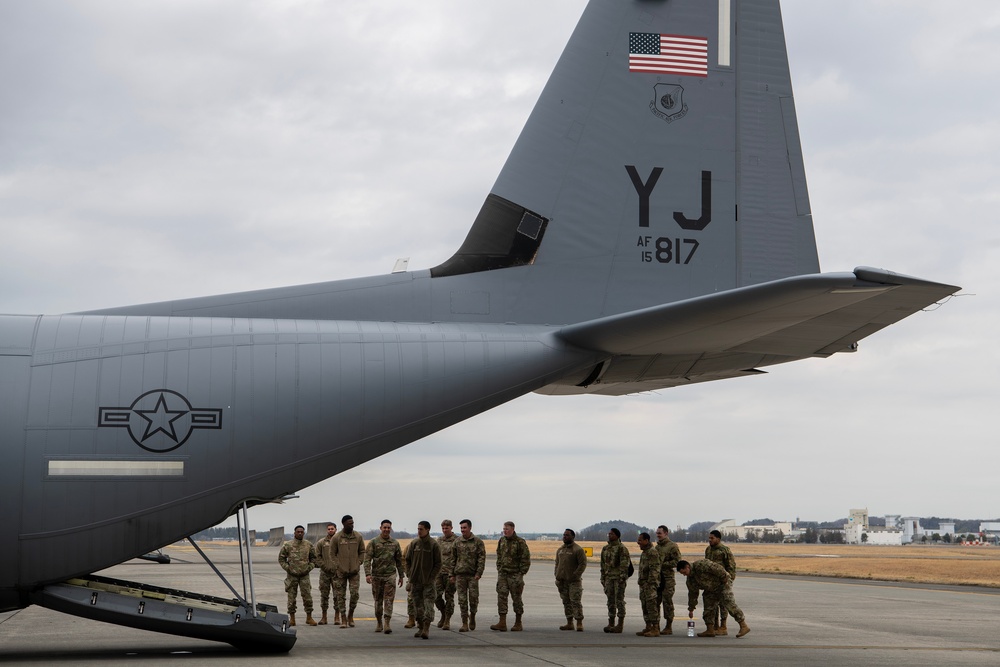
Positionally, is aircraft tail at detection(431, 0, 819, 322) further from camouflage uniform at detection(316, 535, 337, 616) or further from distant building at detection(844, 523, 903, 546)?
distant building at detection(844, 523, 903, 546)

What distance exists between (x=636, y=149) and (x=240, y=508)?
7.10m

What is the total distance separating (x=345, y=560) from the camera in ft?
50.5

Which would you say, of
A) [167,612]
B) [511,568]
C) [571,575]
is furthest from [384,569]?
[167,612]

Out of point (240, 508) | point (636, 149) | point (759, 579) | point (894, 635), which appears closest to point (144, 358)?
point (240, 508)

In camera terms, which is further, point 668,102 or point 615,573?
point 615,573

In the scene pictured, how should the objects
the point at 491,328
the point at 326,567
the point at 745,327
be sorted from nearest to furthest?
the point at 745,327
the point at 491,328
the point at 326,567

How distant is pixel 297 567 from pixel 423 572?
2.55 metres

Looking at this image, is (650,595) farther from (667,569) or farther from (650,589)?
(667,569)

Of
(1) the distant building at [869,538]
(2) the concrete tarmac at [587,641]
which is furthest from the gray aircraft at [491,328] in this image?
(1) the distant building at [869,538]

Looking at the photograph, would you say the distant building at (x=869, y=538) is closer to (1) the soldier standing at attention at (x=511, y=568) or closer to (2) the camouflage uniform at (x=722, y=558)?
(2) the camouflage uniform at (x=722, y=558)

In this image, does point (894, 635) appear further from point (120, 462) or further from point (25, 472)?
point (25, 472)

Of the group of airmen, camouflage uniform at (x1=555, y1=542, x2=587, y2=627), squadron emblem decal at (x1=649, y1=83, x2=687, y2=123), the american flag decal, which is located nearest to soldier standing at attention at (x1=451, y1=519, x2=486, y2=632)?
the group of airmen

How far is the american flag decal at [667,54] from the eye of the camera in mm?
13648

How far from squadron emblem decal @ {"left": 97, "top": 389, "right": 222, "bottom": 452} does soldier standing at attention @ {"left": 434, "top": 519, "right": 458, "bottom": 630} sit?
16.2 ft
